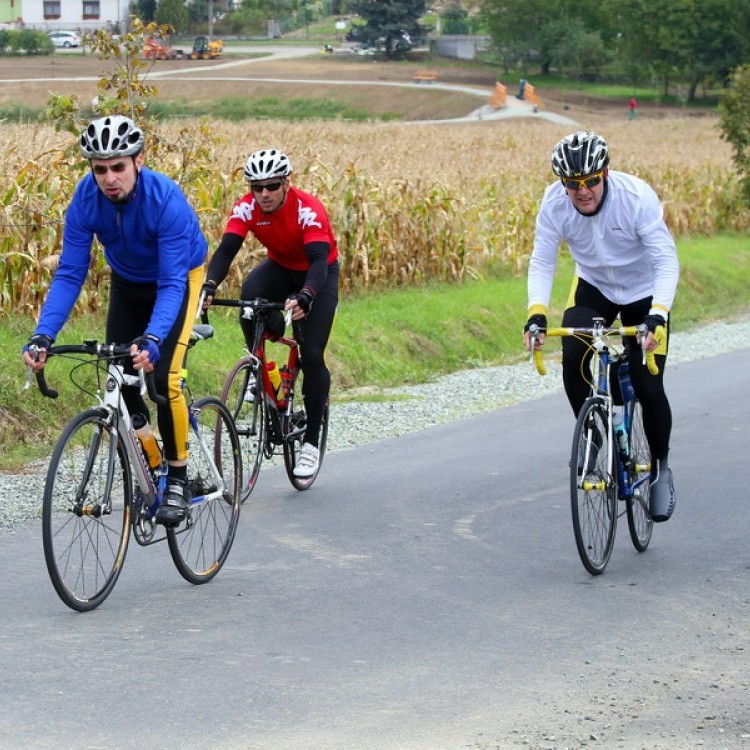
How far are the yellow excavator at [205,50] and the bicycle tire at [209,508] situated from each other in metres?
70.7

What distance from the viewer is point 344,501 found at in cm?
988

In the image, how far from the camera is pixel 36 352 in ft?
22.6

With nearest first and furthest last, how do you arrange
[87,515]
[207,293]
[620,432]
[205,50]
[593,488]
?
[87,515], [593,488], [620,432], [207,293], [205,50]

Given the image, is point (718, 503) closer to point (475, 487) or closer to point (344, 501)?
point (475, 487)

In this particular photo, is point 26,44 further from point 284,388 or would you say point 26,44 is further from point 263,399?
point 263,399

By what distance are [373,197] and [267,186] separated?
10362mm

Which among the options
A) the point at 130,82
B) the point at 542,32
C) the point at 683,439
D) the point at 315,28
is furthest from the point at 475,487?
the point at 315,28

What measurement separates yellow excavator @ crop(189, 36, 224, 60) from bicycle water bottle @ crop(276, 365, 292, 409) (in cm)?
6903

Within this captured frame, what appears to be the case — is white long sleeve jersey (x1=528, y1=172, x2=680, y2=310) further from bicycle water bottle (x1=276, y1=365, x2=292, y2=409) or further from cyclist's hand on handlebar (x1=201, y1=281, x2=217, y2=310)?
bicycle water bottle (x1=276, y1=365, x2=292, y2=409)

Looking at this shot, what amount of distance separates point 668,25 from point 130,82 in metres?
96.8

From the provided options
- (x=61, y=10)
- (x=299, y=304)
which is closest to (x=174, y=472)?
(x=299, y=304)

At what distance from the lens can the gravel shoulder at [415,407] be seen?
9.91 metres

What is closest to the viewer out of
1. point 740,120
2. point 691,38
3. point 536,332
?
point 536,332

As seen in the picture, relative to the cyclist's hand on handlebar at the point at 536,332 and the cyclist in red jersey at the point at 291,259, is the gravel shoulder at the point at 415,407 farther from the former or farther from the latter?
the cyclist's hand on handlebar at the point at 536,332
